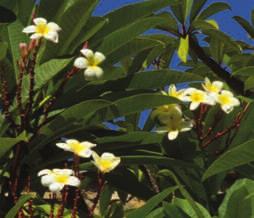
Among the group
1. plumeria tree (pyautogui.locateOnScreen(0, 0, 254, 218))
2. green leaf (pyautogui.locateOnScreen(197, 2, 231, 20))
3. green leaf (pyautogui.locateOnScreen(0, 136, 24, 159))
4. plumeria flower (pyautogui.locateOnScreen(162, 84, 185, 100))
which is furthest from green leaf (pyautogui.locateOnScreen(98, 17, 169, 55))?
green leaf (pyautogui.locateOnScreen(197, 2, 231, 20))

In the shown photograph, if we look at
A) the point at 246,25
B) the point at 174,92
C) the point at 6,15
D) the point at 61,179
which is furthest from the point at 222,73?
the point at 61,179

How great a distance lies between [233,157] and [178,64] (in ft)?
3.89

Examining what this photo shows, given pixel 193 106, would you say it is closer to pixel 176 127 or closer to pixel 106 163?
pixel 176 127

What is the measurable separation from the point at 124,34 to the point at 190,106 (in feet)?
0.89

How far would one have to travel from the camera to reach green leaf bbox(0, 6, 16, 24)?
1856 mm

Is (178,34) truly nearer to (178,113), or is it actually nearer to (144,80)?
(144,80)

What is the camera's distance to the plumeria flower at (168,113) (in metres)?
1.79

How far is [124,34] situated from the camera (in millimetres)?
1893

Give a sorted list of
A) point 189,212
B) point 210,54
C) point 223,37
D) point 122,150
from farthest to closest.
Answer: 1. point 210,54
2. point 223,37
3. point 122,150
4. point 189,212

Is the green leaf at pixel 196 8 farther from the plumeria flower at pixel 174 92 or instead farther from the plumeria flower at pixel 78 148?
the plumeria flower at pixel 78 148

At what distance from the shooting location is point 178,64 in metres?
2.77

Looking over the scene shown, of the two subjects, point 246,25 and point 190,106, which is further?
point 246,25

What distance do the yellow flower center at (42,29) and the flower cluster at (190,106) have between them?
0.34 meters

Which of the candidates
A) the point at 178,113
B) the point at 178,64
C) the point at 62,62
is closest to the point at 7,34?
the point at 62,62
